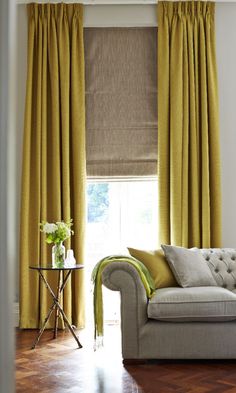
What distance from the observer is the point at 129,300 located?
4.24 m

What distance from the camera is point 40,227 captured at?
19.0 feet

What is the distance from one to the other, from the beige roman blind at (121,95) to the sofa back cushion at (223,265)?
1.28 metres

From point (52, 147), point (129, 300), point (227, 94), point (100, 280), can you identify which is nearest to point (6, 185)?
point (129, 300)

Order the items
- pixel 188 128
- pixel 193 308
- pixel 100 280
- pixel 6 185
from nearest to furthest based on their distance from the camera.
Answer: pixel 6 185 → pixel 193 308 → pixel 100 280 → pixel 188 128

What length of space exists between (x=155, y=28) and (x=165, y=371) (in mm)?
3550

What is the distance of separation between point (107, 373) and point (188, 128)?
2736 mm

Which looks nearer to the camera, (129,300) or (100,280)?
(129,300)

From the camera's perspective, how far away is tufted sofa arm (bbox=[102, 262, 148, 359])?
4.21 metres

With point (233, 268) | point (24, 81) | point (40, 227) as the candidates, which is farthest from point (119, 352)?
point (24, 81)

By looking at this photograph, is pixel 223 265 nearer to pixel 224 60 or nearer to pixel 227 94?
pixel 227 94

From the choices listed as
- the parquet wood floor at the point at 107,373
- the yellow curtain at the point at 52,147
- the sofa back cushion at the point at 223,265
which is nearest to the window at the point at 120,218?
the yellow curtain at the point at 52,147

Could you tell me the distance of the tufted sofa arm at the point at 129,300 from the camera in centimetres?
421

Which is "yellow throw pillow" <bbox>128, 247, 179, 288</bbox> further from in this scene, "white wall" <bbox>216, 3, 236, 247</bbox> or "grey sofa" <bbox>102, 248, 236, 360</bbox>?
"white wall" <bbox>216, 3, 236, 247</bbox>

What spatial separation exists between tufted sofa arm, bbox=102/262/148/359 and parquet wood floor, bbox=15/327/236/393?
17cm
